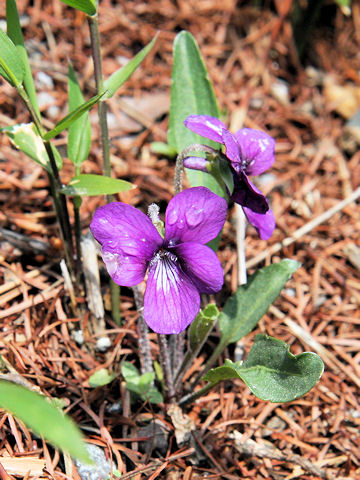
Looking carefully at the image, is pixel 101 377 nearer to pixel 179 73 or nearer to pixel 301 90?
pixel 179 73

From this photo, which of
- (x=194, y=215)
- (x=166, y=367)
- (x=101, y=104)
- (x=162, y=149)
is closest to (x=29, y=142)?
(x=101, y=104)

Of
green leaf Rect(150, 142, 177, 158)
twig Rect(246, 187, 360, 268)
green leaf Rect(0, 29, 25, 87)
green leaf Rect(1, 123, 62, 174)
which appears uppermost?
green leaf Rect(0, 29, 25, 87)

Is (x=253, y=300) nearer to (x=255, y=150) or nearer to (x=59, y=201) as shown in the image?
(x=255, y=150)

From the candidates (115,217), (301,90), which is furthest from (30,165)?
(301,90)

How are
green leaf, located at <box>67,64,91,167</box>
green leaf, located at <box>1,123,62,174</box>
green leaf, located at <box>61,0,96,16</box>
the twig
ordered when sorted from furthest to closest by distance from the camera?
the twig, green leaf, located at <box>67,64,91,167</box>, green leaf, located at <box>1,123,62,174</box>, green leaf, located at <box>61,0,96,16</box>

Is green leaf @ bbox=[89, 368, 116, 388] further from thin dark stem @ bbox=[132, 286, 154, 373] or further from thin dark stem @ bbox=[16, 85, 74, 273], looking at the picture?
thin dark stem @ bbox=[16, 85, 74, 273]

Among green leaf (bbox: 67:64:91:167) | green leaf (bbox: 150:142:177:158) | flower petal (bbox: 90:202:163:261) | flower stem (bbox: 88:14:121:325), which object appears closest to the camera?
flower petal (bbox: 90:202:163:261)

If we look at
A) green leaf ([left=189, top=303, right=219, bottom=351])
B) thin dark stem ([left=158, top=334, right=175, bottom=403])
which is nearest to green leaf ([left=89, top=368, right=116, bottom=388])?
thin dark stem ([left=158, top=334, right=175, bottom=403])

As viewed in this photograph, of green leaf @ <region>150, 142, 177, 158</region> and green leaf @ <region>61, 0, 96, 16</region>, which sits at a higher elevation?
green leaf @ <region>61, 0, 96, 16</region>
